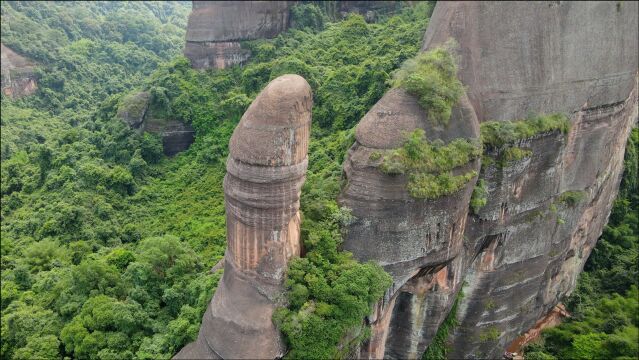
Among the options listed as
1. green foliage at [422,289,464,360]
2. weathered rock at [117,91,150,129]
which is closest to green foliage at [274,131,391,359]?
green foliage at [422,289,464,360]

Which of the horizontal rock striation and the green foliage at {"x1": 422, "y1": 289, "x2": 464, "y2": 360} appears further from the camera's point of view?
the green foliage at {"x1": 422, "y1": 289, "x2": 464, "y2": 360}

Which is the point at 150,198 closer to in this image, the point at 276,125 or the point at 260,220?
the point at 260,220

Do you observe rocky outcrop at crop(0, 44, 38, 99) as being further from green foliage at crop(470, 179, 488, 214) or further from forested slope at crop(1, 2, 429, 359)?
green foliage at crop(470, 179, 488, 214)

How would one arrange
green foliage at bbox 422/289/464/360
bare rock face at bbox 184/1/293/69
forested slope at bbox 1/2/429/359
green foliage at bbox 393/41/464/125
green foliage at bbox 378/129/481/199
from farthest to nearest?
1. bare rock face at bbox 184/1/293/69
2. green foliage at bbox 422/289/464/360
3. forested slope at bbox 1/2/429/359
4. green foliage at bbox 393/41/464/125
5. green foliage at bbox 378/129/481/199

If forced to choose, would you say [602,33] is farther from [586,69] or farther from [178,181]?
[178,181]

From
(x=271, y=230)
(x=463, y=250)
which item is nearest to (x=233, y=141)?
(x=271, y=230)

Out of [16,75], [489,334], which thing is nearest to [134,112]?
[16,75]
